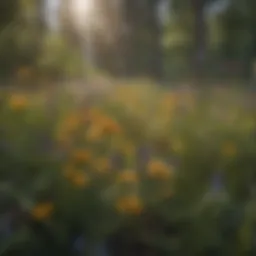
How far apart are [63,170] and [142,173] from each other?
163 mm

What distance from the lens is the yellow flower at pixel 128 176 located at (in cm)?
132

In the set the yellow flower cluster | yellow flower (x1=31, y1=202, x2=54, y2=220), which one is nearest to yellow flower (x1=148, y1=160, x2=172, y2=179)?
the yellow flower cluster

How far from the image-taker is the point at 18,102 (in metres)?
1.33

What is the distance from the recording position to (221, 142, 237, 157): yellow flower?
4.40ft

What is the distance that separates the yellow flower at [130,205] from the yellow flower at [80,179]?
0.08 metres

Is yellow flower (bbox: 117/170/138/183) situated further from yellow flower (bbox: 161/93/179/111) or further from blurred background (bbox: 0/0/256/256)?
yellow flower (bbox: 161/93/179/111)

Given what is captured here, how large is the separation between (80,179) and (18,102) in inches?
8.1

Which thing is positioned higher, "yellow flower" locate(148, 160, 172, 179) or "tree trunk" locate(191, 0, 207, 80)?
"tree trunk" locate(191, 0, 207, 80)

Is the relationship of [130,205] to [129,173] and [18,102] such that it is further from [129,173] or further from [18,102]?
[18,102]

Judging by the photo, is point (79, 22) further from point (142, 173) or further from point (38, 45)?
point (142, 173)

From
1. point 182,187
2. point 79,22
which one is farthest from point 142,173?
point 79,22

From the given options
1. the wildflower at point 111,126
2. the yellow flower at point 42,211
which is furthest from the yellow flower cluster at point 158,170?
the yellow flower at point 42,211

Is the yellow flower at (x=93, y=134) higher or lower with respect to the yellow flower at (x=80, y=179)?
higher

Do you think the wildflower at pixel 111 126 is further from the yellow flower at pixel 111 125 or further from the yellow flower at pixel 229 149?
the yellow flower at pixel 229 149
